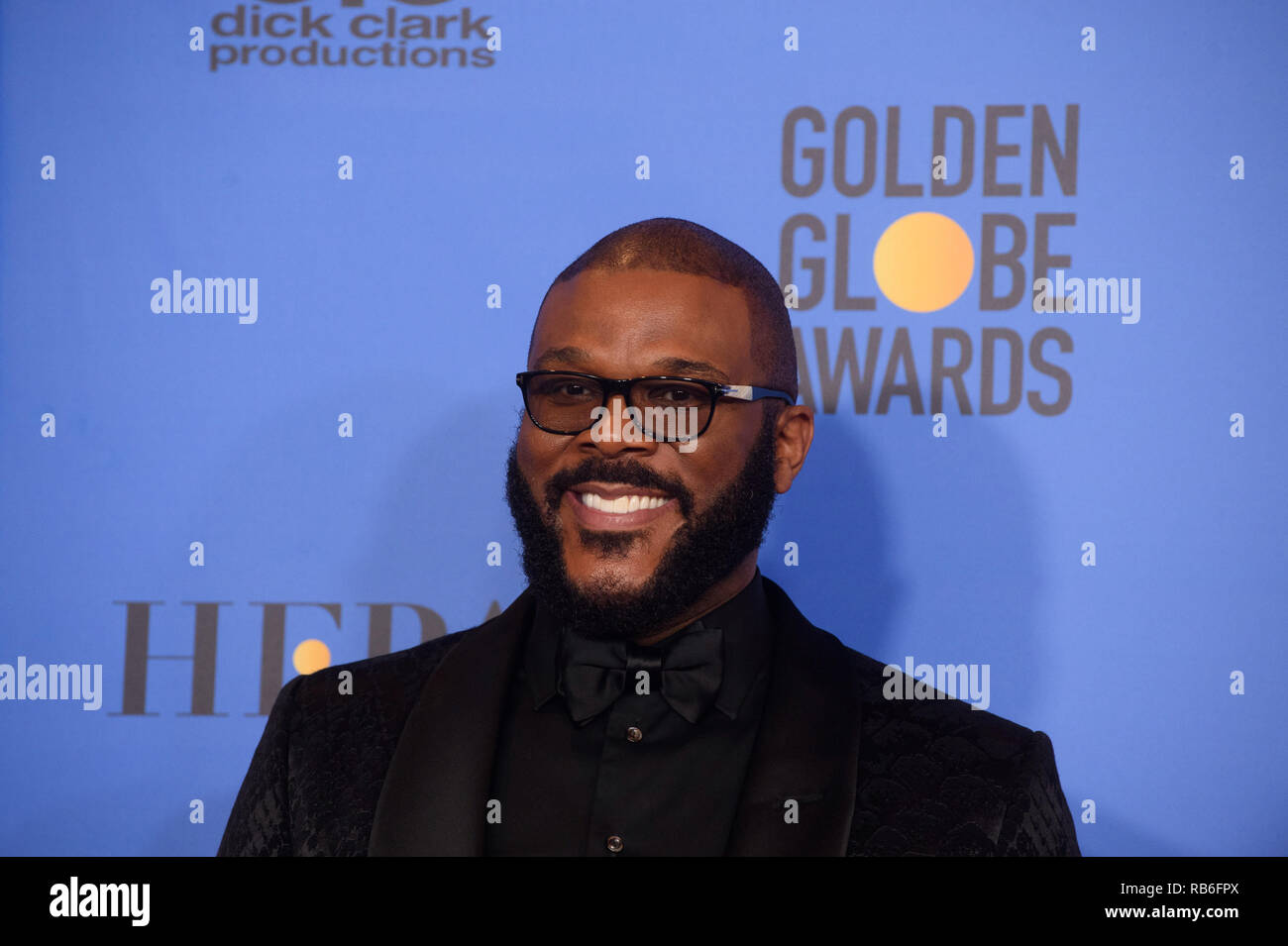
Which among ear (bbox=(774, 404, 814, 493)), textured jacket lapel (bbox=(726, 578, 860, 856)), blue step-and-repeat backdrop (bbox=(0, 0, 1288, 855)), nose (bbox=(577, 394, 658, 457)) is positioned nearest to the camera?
textured jacket lapel (bbox=(726, 578, 860, 856))

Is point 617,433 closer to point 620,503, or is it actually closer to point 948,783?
point 620,503

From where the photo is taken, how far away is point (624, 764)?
1896 mm

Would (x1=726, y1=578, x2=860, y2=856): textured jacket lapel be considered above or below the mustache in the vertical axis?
below

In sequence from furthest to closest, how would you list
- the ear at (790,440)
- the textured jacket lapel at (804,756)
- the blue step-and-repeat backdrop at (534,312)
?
1. the blue step-and-repeat backdrop at (534,312)
2. the ear at (790,440)
3. the textured jacket lapel at (804,756)

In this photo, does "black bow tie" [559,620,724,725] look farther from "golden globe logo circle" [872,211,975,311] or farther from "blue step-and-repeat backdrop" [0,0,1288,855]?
"golden globe logo circle" [872,211,975,311]

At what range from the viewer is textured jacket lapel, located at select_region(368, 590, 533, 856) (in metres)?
1.83

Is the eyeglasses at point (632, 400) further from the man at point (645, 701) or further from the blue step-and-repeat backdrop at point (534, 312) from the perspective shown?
the blue step-and-repeat backdrop at point (534, 312)

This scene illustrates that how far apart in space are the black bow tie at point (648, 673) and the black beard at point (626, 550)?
37 millimetres

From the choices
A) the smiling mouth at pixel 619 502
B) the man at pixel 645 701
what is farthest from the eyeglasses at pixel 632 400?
the smiling mouth at pixel 619 502

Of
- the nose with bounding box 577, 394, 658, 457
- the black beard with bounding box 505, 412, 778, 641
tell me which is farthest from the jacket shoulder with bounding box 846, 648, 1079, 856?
the nose with bounding box 577, 394, 658, 457

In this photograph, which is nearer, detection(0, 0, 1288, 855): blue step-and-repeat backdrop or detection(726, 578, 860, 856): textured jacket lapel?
detection(726, 578, 860, 856): textured jacket lapel

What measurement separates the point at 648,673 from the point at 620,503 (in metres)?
0.28

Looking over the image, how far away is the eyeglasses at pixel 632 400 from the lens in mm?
1905
